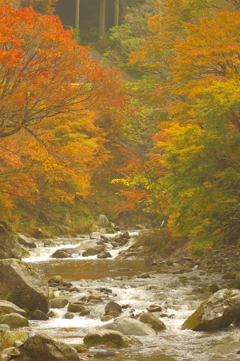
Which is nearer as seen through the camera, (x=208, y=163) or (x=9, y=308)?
(x=9, y=308)

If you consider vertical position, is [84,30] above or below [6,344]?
above

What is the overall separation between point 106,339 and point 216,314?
2069 millimetres

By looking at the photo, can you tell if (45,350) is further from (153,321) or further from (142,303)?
(142,303)

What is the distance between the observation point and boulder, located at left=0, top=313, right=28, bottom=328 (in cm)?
748

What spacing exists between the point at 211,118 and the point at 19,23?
629 cm

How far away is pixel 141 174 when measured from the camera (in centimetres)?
1836

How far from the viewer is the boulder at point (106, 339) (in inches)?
265

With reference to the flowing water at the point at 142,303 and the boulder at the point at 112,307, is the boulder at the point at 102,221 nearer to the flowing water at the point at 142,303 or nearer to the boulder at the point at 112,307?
the flowing water at the point at 142,303

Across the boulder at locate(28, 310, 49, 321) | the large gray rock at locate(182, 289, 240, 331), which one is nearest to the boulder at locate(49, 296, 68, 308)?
the boulder at locate(28, 310, 49, 321)

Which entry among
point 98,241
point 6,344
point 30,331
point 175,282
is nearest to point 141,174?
point 98,241

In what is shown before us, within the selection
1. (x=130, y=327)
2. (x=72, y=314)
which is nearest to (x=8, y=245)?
(x=72, y=314)

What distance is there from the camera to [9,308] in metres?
8.08

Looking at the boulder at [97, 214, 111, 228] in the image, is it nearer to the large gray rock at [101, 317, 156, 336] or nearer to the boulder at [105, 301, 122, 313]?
the boulder at [105, 301, 122, 313]

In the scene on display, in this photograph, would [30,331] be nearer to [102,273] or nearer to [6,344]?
[6,344]
